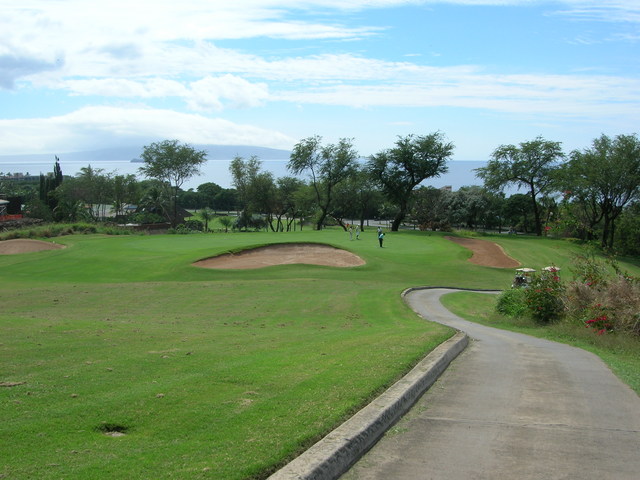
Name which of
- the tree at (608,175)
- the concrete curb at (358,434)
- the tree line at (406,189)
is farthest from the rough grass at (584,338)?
the tree at (608,175)

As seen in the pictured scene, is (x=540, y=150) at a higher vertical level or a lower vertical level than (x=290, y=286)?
higher

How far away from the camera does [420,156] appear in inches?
2948

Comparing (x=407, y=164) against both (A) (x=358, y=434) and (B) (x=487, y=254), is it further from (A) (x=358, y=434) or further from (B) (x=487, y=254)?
(A) (x=358, y=434)

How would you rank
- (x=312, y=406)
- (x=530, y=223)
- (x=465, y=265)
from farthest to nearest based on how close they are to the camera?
1. (x=530, y=223)
2. (x=465, y=265)
3. (x=312, y=406)

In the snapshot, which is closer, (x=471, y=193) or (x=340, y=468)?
(x=340, y=468)

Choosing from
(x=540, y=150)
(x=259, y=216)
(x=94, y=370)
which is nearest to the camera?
(x=94, y=370)


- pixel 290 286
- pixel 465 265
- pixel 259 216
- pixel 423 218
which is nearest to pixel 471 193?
pixel 423 218

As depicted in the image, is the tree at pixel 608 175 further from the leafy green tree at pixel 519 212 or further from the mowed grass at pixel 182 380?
the mowed grass at pixel 182 380

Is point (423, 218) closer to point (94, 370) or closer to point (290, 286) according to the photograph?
point (290, 286)

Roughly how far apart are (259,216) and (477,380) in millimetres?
111565

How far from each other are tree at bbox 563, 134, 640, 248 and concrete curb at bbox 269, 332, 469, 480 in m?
58.7

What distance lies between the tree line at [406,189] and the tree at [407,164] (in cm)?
13

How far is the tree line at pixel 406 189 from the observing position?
203ft

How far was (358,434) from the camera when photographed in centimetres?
561
